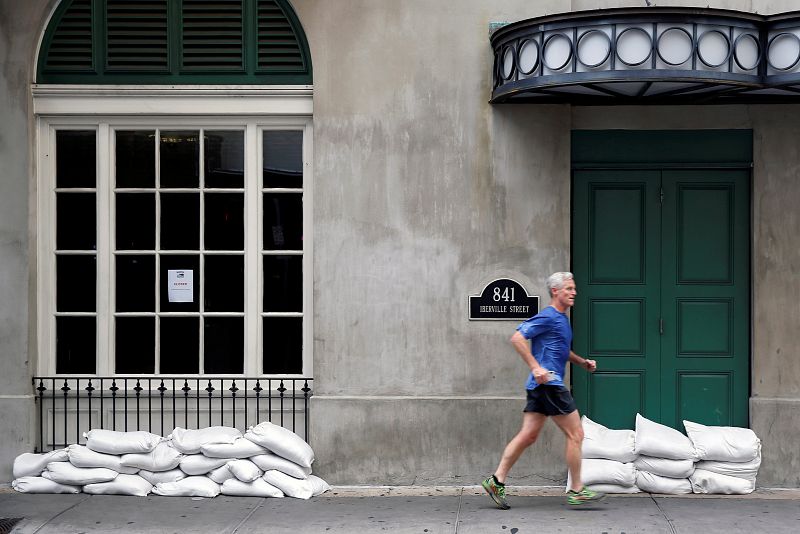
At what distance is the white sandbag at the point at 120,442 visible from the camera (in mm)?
8914

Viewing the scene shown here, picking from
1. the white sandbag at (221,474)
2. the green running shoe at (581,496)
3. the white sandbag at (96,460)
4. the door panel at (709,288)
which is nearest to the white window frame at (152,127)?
the white sandbag at (96,460)

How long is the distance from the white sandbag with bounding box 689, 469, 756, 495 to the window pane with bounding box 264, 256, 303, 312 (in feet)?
12.4

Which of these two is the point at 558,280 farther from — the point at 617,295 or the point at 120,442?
Answer: the point at 120,442

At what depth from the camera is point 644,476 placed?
8.85m

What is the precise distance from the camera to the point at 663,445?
8812mm

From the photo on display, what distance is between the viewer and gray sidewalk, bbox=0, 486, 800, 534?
782 cm

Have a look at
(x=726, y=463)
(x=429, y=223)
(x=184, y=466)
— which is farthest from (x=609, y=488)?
(x=184, y=466)

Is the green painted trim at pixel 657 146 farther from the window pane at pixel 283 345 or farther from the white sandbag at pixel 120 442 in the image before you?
the white sandbag at pixel 120 442

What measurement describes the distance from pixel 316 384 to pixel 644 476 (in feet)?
9.64

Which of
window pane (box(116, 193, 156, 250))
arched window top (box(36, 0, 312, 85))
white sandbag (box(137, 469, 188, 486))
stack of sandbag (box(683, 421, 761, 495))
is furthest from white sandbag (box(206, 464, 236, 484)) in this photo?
stack of sandbag (box(683, 421, 761, 495))

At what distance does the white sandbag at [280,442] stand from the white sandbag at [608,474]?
7.43 feet

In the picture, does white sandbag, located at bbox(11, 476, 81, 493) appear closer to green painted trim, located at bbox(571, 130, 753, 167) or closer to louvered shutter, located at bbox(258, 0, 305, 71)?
louvered shutter, located at bbox(258, 0, 305, 71)

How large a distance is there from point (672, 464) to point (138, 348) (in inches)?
190

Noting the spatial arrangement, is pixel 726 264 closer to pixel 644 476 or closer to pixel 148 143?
pixel 644 476
